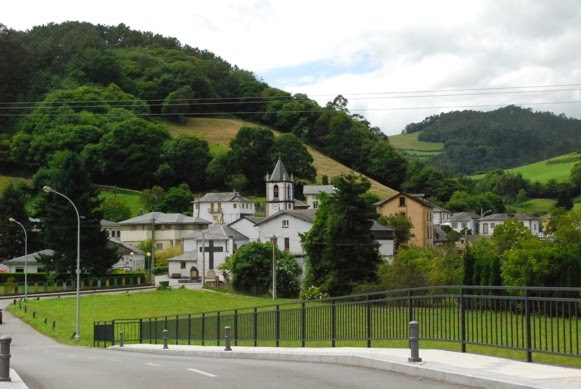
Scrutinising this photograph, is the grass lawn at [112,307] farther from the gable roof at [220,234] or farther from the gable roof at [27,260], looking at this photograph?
the gable roof at [27,260]

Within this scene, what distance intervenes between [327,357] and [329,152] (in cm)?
17070

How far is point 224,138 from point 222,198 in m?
40.7

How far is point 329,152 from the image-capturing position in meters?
188

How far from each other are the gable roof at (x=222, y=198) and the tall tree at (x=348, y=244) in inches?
2685

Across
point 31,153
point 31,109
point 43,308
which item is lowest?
point 43,308

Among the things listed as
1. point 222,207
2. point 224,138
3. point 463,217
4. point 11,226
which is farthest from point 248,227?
point 224,138

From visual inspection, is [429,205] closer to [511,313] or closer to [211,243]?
[211,243]

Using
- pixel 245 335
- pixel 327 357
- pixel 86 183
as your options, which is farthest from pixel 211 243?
pixel 327 357

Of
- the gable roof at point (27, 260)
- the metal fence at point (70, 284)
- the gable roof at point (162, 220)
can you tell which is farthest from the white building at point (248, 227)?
the gable roof at point (27, 260)

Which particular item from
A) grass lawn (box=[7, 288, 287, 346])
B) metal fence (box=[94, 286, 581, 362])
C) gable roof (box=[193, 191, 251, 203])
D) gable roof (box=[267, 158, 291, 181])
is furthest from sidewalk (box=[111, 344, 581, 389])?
gable roof (box=[193, 191, 251, 203])

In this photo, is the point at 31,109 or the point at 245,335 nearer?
the point at 245,335

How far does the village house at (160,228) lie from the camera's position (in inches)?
5128

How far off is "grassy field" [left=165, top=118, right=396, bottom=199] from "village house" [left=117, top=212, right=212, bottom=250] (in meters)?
35.9

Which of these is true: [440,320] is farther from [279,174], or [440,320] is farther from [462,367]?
[279,174]
